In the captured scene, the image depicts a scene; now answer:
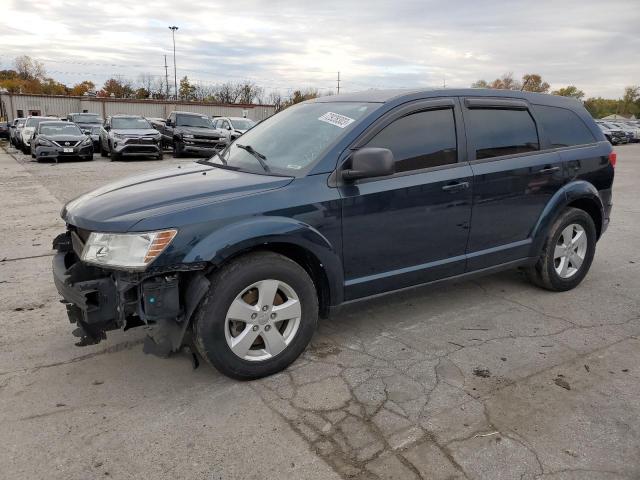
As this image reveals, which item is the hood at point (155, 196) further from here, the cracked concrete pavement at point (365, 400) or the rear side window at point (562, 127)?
the rear side window at point (562, 127)

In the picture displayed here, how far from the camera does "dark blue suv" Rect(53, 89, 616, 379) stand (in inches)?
116

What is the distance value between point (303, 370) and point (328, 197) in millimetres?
1141

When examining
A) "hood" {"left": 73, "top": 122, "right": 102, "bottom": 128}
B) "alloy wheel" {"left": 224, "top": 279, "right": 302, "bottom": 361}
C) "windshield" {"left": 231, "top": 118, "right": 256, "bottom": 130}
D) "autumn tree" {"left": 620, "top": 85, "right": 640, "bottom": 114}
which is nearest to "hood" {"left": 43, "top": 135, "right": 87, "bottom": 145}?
"hood" {"left": 73, "top": 122, "right": 102, "bottom": 128}

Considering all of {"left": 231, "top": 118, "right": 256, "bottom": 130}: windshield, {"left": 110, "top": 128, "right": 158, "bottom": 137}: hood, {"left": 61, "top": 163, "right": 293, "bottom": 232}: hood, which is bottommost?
{"left": 61, "top": 163, "right": 293, "bottom": 232}: hood

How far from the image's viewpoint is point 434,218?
3.82 meters

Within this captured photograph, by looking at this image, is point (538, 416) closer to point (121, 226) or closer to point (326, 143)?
point (326, 143)

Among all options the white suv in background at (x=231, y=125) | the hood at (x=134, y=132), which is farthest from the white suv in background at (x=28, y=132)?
the white suv in background at (x=231, y=125)

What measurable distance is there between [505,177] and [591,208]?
136cm

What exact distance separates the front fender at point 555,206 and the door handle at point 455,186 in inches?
39.7

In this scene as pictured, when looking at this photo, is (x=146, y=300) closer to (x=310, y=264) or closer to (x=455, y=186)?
(x=310, y=264)

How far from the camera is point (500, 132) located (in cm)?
426

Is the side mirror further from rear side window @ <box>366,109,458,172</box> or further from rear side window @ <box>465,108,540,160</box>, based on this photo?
rear side window @ <box>465,108,540,160</box>

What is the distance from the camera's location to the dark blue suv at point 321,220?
9.64ft

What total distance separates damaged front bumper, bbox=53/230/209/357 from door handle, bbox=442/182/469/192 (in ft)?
6.21
